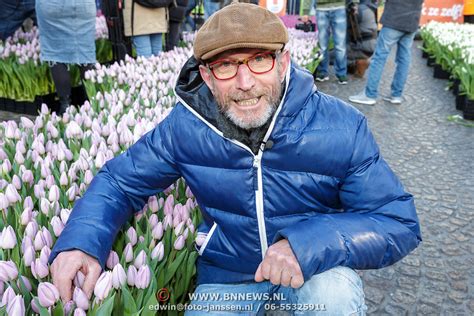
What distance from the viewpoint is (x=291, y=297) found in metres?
1.87

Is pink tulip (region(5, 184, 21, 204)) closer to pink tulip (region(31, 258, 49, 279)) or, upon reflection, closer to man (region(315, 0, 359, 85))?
pink tulip (region(31, 258, 49, 279))

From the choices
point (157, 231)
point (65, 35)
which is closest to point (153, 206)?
point (157, 231)

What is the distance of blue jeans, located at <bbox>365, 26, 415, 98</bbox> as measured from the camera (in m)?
6.43

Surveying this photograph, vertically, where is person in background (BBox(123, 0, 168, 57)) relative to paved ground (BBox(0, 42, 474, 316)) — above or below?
above

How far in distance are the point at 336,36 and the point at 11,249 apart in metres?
6.97

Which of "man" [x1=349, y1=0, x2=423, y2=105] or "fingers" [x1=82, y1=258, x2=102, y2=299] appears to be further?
"man" [x1=349, y1=0, x2=423, y2=105]

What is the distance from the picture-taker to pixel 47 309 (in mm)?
1381

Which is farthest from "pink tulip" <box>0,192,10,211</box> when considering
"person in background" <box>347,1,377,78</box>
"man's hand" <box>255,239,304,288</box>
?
"person in background" <box>347,1,377,78</box>

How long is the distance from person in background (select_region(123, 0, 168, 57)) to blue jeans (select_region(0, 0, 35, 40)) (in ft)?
5.27

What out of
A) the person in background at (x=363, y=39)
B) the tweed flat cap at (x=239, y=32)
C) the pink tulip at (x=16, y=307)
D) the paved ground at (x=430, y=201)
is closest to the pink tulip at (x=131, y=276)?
the pink tulip at (x=16, y=307)

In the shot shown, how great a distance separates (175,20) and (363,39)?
3.83m

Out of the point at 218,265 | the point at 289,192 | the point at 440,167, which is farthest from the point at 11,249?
the point at 440,167

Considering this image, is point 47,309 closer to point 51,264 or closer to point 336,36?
point 51,264

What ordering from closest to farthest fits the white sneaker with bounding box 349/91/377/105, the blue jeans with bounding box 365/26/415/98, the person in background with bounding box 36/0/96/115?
the person in background with bounding box 36/0/96/115 → the blue jeans with bounding box 365/26/415/98 → the white sneaker with bounding box 349/91/377/105
